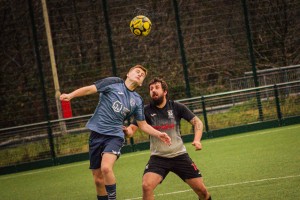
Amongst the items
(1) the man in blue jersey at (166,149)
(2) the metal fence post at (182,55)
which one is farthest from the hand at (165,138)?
(2) the metal fence post at (182,55)


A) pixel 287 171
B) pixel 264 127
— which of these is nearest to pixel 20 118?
pixel 264 127

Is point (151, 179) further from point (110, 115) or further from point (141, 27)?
point (141, 27)

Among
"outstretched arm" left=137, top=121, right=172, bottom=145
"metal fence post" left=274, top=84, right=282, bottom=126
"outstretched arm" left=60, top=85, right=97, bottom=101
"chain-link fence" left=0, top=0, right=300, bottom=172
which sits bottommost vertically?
"metal fence post" left=274, top=84, right=282, bottom=126

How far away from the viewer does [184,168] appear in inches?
282

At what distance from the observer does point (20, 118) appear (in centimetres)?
Answer: 1833

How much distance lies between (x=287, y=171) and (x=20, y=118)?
1089 centimetres

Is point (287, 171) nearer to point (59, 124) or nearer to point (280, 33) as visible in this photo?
point (59, 124)

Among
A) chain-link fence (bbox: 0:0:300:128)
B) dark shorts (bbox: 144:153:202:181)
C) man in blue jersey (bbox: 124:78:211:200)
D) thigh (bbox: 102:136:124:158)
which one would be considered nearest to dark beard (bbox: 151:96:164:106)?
man in blue jersey (bbox: 124:78:211:200)

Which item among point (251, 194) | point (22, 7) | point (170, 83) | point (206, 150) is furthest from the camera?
point (22, 7)

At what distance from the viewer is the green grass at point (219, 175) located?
8.70 m

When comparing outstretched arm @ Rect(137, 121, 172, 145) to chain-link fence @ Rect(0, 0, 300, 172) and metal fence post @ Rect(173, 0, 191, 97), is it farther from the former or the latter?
metal fence post @ Rect(173, 0, 191, 97)

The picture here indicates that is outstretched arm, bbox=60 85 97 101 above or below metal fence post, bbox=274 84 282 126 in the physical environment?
above

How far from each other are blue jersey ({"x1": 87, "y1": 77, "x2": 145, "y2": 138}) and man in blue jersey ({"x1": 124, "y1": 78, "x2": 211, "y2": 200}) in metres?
0.26

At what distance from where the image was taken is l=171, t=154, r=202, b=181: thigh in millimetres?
7117
